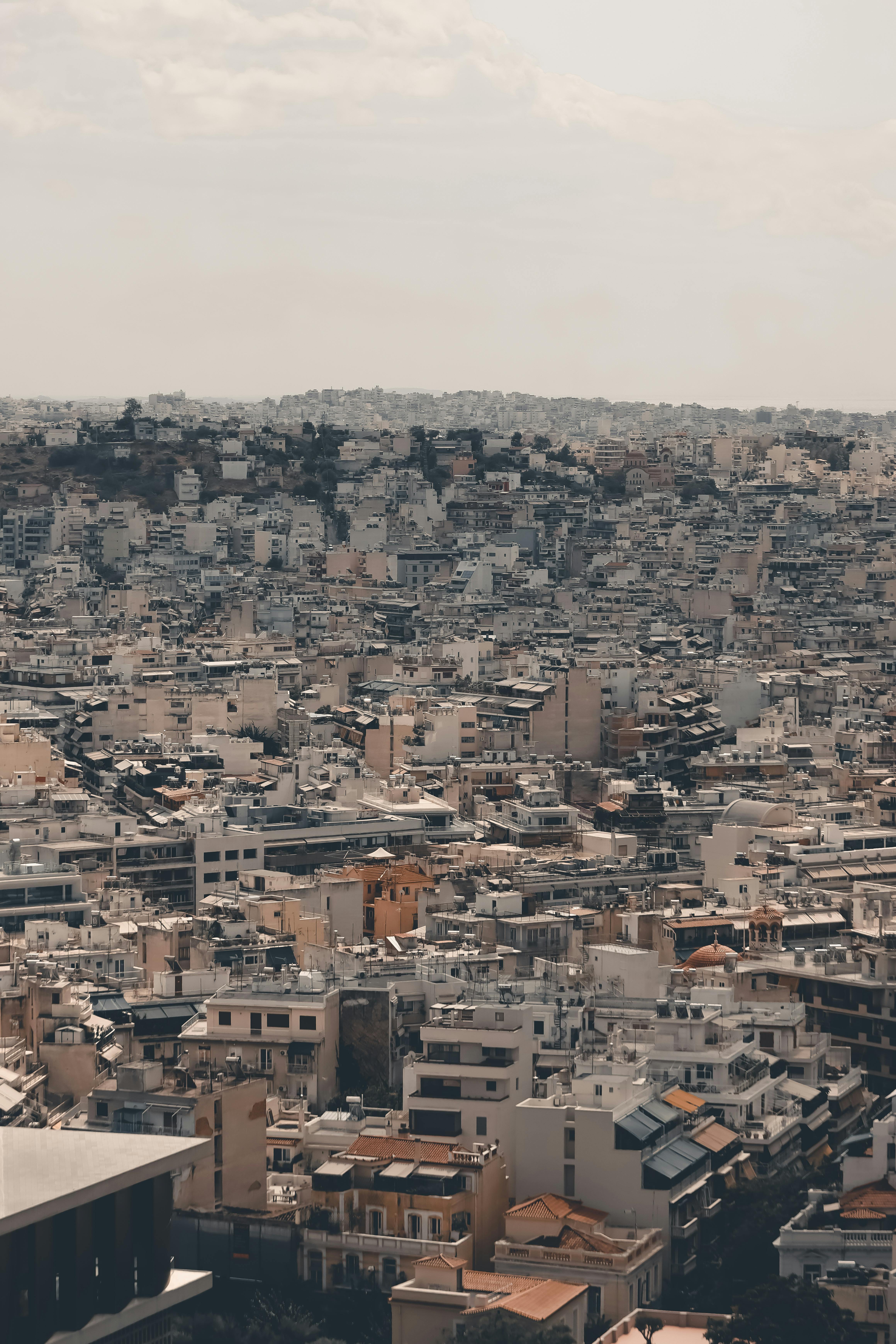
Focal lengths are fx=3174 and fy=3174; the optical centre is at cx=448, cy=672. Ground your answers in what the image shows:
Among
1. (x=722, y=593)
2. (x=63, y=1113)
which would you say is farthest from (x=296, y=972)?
(x=722, y=593)

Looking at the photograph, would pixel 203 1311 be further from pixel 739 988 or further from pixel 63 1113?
pixel 739 988

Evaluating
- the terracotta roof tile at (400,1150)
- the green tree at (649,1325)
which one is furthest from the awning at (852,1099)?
the green tree at (649,1325)

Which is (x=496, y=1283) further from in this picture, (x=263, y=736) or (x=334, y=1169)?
(x=263, y=736)

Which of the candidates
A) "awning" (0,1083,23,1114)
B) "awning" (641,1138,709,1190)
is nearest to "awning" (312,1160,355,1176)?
"awning" (641,1138,709,1190)

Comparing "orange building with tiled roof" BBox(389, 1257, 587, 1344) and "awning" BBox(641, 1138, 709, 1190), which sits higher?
"awning" BBox(641, 1138, 709, 1190)

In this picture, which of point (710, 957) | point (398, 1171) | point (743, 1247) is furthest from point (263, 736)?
point (743, 1247)

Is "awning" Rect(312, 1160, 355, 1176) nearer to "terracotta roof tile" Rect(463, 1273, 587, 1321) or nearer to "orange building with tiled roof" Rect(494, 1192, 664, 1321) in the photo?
"orange building with tiled roof" Rect(494, 1192, 664, 1321)
